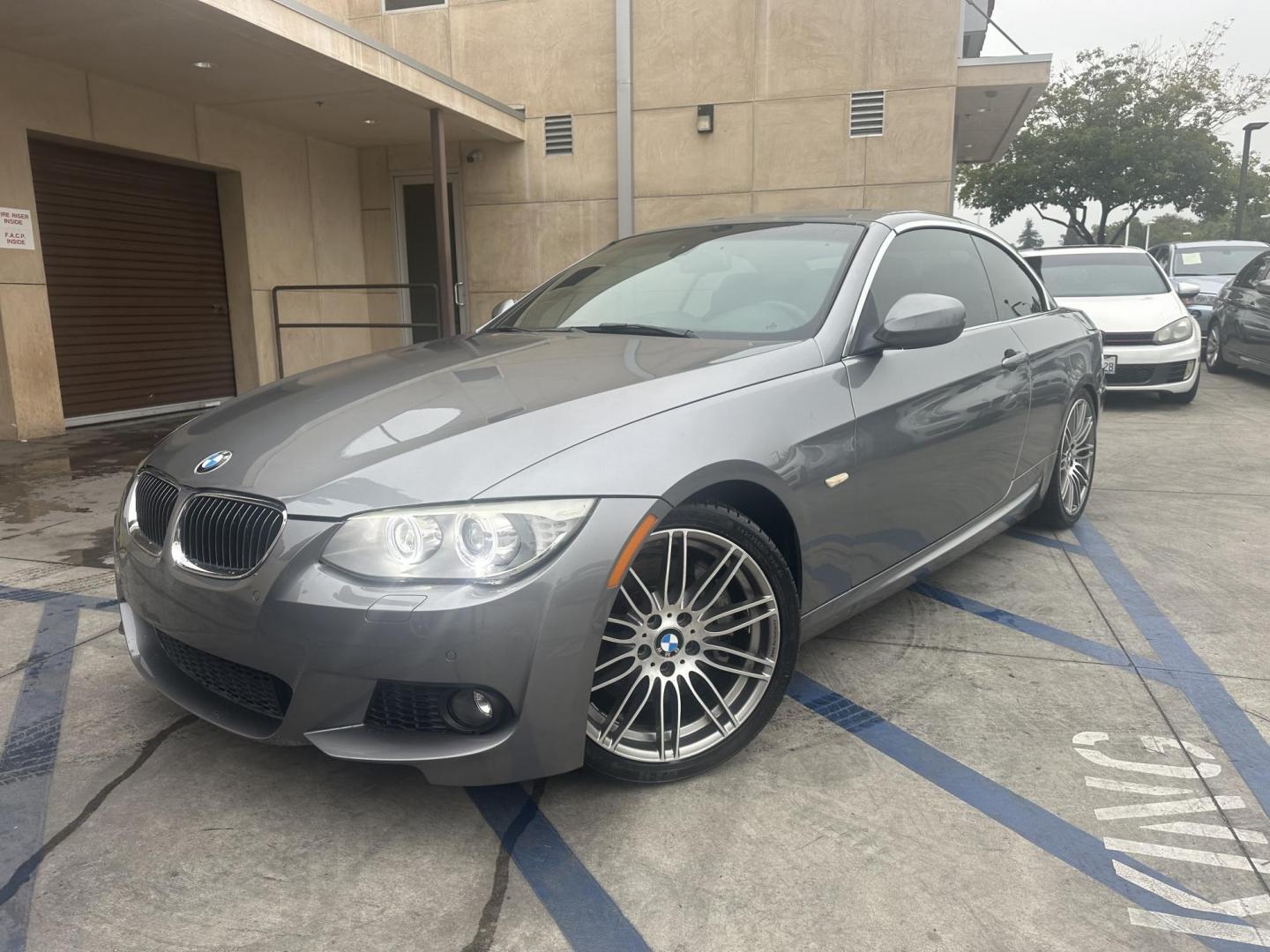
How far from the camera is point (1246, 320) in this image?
10781 millimetres

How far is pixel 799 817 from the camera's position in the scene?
7.55 feet

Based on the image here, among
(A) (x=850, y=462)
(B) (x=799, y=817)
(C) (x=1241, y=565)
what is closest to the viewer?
(B) (x=799, y=817)

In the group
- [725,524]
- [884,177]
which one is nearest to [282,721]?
[725,524]

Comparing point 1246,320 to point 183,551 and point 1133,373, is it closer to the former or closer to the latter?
point 1133,373

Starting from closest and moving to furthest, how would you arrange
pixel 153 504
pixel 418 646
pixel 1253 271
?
pixel 418 646, pixel 153 504, pixel 1253 271

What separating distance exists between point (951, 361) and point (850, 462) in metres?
0.87

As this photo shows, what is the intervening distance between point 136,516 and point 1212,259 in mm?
16507

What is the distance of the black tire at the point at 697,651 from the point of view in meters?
2.29

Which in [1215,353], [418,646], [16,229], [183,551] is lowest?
[1215,353]

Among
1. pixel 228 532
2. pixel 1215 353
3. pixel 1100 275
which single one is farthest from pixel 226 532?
pixel 1215 353

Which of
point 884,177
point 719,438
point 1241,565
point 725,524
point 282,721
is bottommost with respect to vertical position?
point 1241,565

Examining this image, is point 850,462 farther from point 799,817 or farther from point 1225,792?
point 1225,792

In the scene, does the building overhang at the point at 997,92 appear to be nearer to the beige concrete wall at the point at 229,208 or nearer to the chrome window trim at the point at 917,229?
the chrome window trim at the point at 917,229

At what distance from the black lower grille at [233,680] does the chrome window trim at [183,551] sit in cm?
20
